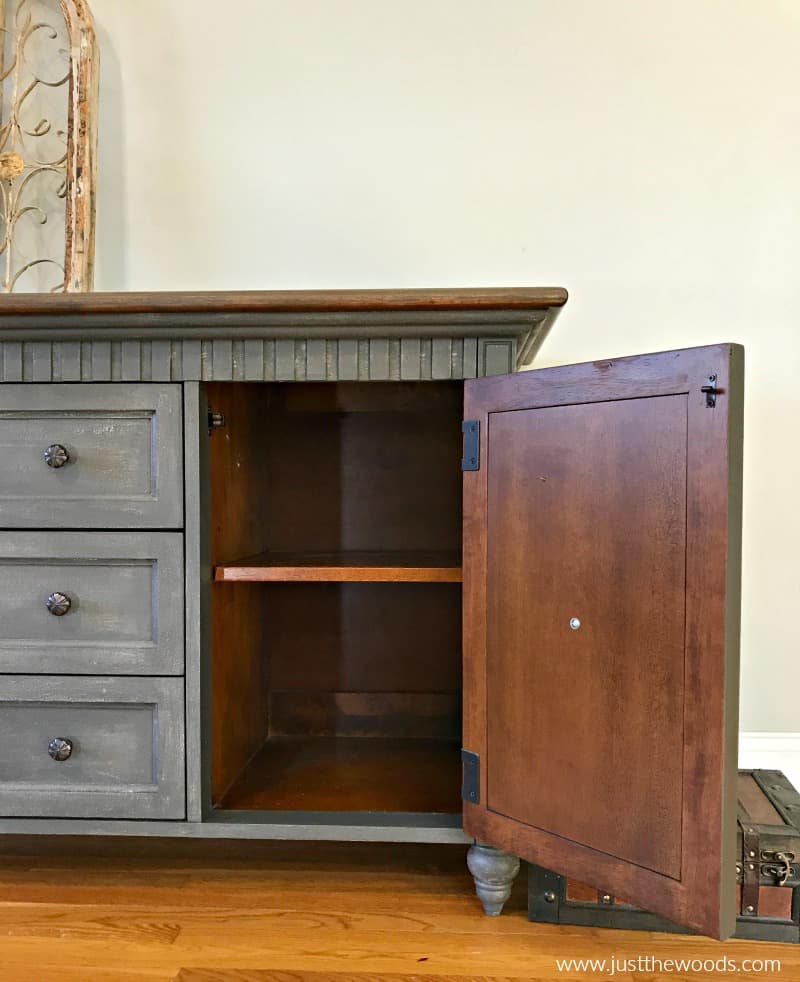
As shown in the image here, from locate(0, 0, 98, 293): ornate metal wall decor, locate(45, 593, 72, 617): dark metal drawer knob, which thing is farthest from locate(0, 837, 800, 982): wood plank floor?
locate(0, 0, 98, 293): ornate metal wall decor

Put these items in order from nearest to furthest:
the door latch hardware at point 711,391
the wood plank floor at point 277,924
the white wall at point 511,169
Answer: the door latch hardware at point 711,391 → the wood plank floor at point 277,924 → the white wall at point 511,169

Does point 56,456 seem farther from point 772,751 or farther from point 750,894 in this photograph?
point 772,751

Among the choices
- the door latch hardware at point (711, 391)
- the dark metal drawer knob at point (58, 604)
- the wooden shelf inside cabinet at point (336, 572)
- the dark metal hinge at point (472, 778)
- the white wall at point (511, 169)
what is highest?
the white wall at point (511, 169)

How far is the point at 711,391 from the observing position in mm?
766

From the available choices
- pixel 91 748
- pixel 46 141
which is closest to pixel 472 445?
pixel 91 748

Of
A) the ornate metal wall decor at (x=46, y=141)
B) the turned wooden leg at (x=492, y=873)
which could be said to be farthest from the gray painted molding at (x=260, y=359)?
the turned wooden leg at (x=492, y=873)

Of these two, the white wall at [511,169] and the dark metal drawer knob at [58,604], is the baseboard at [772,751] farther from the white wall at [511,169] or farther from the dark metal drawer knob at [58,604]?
the dark metal drawer knob at [58,604]

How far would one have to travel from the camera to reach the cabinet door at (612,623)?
0.77m

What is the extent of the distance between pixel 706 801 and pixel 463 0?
5.04ft

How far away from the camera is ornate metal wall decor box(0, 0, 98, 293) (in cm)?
145

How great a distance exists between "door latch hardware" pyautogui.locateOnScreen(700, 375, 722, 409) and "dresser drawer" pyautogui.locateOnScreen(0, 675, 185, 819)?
2.65 feet

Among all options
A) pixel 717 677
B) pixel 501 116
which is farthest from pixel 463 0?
pixel 717 677

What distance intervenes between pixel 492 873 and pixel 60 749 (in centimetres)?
65

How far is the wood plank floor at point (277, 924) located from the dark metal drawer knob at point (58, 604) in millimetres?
444
